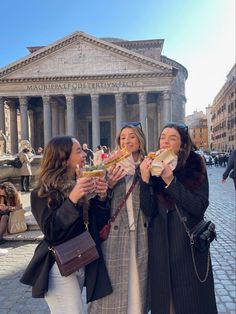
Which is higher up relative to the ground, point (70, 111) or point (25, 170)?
point (70, 111)

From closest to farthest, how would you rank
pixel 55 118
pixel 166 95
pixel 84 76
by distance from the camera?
pixel 166 95 < pixel 84 76 < pixel 55 118

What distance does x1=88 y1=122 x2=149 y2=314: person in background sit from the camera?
216 centimetres

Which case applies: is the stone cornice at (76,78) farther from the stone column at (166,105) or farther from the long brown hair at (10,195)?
the long brown hair at (10,195)

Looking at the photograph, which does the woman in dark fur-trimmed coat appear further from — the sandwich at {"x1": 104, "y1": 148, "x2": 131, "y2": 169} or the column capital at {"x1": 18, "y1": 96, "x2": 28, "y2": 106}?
the column capital at {"x1": 18, "y1": 96, "x2": 28, "y2": 106}

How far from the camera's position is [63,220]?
6.23ft

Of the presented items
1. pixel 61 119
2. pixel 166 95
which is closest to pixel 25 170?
pixel 166 95

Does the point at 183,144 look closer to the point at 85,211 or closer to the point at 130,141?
the point at 130,141

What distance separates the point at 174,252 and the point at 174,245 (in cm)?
4

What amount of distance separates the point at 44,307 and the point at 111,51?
3086cm

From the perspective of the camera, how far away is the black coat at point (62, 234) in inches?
75.2

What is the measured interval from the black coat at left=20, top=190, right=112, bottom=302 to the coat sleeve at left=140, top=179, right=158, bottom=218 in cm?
25

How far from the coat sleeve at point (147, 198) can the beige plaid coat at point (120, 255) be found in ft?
0.33

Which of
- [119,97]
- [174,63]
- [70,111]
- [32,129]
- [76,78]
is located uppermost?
[174,63]

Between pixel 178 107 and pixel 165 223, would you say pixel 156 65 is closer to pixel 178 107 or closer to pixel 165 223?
pixel 178 107
